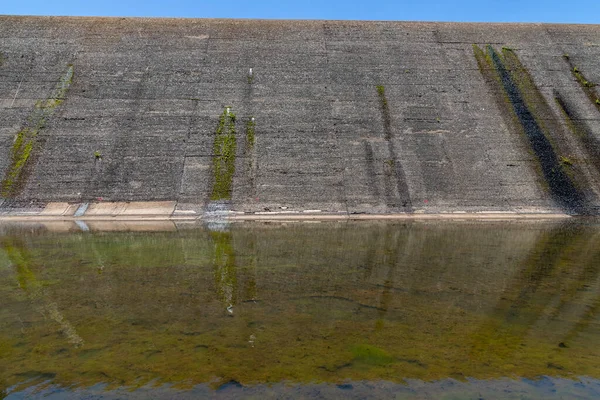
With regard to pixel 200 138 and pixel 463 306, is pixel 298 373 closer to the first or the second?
pixel 463 306

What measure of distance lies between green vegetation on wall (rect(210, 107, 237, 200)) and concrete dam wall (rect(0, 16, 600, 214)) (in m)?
0.09

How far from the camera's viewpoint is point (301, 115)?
2600 cm

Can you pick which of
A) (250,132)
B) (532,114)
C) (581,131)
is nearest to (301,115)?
(250,132)

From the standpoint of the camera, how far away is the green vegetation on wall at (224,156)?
2153cm

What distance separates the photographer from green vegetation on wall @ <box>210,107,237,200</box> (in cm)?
2153

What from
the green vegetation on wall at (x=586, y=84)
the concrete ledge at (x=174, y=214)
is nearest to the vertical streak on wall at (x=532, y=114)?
the concrete ledge at (x=174, y=214)

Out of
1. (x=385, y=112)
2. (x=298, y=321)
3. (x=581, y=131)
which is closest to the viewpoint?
(x=298, y=321)

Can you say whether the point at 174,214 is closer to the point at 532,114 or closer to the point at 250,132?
the point at 250,132

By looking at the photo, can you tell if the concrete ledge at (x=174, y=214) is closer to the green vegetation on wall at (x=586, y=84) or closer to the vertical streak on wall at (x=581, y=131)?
the vertical streak on wall at (x=581, y=131)

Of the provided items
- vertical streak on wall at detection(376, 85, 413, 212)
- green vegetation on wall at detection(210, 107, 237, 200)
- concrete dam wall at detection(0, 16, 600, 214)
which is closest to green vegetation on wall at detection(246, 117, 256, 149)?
concrete dam wall at detection(0, 16, 600, 214)

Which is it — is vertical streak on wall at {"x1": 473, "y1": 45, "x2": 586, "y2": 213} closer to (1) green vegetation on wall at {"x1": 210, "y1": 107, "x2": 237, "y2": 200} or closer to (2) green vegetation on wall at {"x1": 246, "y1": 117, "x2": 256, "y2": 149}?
(2) green vegetation on wall at {"x1": 246, "y1": 117, "x2": 256, "y2": 149}

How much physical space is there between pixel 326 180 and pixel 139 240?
1072 centimetres

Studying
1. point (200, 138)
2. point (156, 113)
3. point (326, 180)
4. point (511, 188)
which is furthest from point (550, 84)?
point (156, 113)

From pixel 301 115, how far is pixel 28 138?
48.8ft
